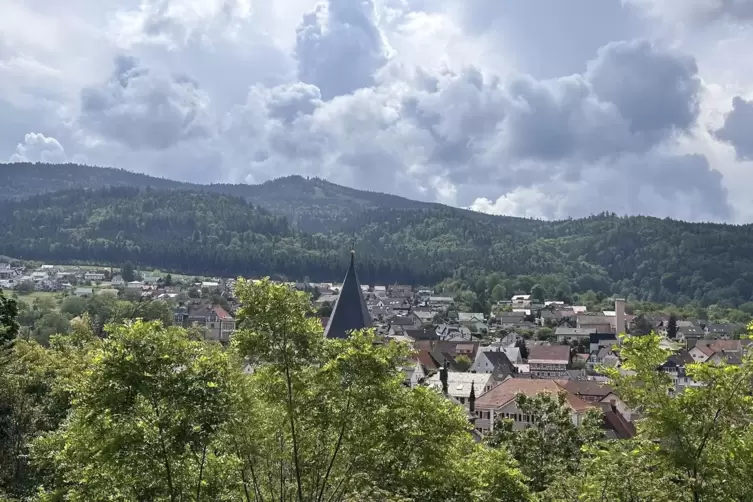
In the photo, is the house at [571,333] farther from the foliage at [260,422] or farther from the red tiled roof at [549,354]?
the foliage at [260,422]

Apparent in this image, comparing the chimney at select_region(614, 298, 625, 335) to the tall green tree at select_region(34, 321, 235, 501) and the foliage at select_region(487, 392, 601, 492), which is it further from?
the tall green tree at select_region(34, 321, 235, 501)

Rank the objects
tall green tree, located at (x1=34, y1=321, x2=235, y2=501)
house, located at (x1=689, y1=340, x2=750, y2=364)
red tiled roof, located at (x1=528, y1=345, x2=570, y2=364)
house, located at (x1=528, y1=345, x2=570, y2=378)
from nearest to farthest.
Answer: tall green tree, located at (x1=34, y1=321, x2=235, y2=501), house, located at (x1=528, y1=345, x2=570, y2=378), red tiled roof, located at (x1=528, y1=345, x2=570, y2=364), house, located at (x1=689, y1=340, x2=750, y2=364)

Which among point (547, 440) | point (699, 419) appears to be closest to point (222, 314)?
point (547, 440)

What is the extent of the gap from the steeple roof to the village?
63mm

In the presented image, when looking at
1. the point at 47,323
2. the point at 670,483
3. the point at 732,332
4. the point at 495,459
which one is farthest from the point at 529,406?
the point at 732,332

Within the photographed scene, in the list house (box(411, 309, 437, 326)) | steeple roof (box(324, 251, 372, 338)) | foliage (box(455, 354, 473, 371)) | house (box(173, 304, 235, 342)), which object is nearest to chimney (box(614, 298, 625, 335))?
house (box(411, 309, 437, 326))

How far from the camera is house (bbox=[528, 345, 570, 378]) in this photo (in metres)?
100

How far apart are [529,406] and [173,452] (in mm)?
24756

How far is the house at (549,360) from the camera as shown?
328ft

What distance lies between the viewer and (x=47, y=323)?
314ft

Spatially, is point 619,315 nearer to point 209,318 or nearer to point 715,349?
point 715,349

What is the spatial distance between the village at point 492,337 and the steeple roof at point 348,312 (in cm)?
6

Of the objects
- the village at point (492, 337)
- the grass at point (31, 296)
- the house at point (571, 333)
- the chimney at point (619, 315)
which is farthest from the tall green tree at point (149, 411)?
the grass at point (31, 296)

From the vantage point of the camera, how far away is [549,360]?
336 ft
